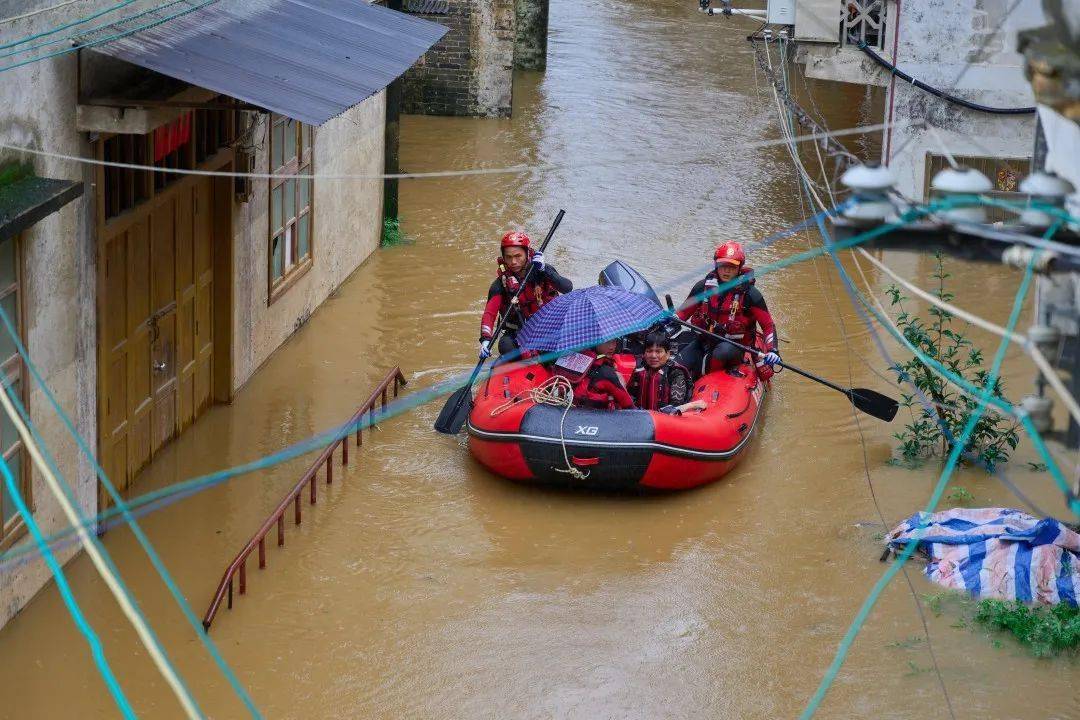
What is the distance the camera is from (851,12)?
645 inches

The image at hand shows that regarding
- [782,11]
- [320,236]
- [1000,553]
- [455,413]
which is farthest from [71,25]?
[782,11]

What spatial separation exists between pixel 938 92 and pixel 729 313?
6.09 m

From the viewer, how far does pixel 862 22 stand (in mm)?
16203

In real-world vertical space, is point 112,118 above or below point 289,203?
above

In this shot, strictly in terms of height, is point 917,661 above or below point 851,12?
below

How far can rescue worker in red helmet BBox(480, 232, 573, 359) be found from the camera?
1177 centimetres

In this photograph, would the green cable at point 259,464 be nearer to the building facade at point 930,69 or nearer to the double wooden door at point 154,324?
the double wooden door at point 154,324

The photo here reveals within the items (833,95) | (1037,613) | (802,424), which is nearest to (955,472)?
(802,424)

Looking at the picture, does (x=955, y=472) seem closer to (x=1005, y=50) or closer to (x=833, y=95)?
(x=1005, y=50)

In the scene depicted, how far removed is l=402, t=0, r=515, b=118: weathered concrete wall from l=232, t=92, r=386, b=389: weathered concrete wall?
752cm

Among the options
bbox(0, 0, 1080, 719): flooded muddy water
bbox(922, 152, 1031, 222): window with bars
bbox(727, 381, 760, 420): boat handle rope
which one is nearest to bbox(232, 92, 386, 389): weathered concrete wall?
bbox(0, 0, 1080, 719): flooded muddy water

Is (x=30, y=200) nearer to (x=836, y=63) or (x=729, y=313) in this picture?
(x=729, y=313)

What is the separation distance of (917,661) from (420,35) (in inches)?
276

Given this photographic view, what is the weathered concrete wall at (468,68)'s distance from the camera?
928 inches
